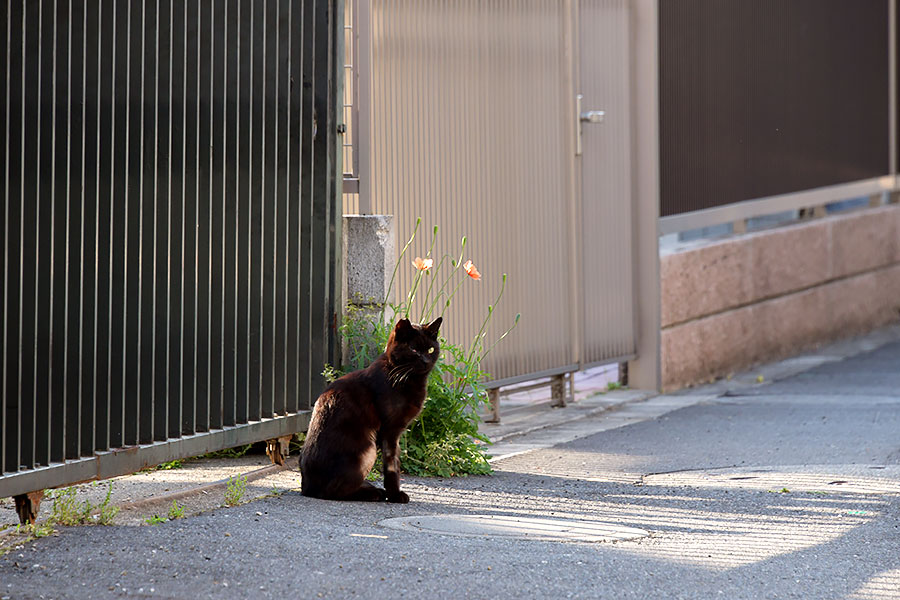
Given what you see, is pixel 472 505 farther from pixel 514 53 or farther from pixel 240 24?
pixel 514 53

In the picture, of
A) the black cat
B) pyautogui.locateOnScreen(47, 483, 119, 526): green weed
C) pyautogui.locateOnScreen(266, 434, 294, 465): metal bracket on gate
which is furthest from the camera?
pyautogui.locateOnScreen(266, 434, 294, 465): metal bracket on gate

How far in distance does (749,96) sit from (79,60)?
24.8ft

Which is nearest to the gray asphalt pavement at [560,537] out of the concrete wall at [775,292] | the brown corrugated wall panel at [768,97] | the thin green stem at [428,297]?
the thin green stem at [428,297]

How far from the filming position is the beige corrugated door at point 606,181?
8.97 m

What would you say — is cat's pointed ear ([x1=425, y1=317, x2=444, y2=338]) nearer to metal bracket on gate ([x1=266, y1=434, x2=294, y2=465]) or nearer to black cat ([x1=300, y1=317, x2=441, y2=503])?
black cat ([x1=300, y1=317, x2=441, y2=503])

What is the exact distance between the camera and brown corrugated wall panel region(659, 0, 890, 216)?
32.8 ft

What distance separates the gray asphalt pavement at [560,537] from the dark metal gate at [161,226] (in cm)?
44

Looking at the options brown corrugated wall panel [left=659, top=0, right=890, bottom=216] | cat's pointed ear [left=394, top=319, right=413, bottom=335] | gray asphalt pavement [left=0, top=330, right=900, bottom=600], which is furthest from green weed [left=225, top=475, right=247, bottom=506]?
brown corrugated wall panel [left=659, top=0, right=890, bottom=216]

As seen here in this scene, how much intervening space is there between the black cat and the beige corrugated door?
352 cm

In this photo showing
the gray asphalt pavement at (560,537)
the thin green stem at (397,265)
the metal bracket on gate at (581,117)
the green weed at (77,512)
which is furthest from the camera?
the metal bracket on gate at (581,117)

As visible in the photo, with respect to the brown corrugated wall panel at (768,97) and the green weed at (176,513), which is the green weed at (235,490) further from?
the brown corrugated wall panel at (768,97)

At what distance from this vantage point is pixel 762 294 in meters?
11.1

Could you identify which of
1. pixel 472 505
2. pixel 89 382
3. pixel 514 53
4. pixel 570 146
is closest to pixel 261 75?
pixel 89 382

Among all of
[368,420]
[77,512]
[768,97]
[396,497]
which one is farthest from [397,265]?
[768,97]
